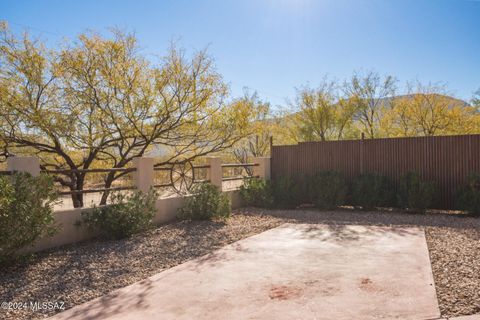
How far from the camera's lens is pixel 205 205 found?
27.8 ft

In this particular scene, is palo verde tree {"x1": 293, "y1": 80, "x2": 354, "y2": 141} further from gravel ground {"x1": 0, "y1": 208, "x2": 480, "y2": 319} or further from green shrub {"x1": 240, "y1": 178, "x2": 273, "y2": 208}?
gravel ground {"x1": 0, "y1": 208, "x2": 480, "y2": 319}

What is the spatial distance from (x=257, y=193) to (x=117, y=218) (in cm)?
496

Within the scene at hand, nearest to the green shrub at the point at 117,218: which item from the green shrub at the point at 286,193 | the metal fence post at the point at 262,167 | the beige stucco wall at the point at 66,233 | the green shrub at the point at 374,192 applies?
the beige stucco wall at the point at 66,233

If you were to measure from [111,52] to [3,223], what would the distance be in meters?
6.19

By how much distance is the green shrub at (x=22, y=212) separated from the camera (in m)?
4.64

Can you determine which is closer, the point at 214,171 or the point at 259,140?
the point at 214,171

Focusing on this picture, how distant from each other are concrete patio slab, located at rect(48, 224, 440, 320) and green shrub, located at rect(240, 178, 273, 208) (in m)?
4.55

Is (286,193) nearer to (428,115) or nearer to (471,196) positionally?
(471,196)

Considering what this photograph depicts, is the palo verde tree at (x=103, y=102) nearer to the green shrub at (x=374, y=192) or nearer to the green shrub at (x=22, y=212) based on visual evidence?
the green shrub at (x=374, y=192)

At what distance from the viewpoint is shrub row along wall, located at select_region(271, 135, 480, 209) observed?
9.35 metres

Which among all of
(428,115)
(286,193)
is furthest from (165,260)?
(428,115)

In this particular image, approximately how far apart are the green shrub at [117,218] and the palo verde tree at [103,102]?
365 cm

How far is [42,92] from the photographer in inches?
372

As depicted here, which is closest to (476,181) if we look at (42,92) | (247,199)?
(247,199)
